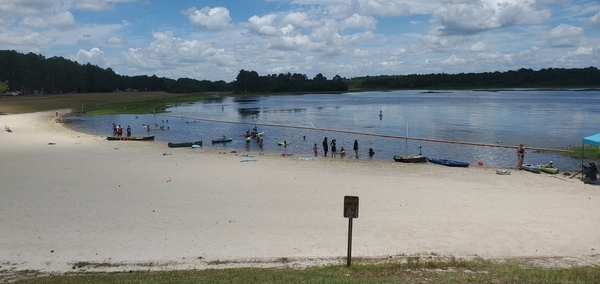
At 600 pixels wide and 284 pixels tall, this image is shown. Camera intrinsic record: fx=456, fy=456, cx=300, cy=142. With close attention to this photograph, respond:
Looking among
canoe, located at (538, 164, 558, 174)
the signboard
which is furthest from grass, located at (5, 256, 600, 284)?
canoe, located at (538, 164, 558, 174)

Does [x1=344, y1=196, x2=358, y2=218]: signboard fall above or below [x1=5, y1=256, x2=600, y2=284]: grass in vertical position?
above

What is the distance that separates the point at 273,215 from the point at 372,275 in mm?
6100

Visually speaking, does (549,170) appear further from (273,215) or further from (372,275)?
(372,275)

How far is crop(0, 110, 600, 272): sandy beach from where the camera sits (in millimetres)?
11297

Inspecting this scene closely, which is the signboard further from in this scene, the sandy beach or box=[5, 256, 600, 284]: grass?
the sandy beach

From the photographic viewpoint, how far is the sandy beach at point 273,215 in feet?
37.1

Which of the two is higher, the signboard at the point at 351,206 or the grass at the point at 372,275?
the signboard at the point at 351,206

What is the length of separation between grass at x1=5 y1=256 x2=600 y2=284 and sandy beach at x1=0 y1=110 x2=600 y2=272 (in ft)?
3.11

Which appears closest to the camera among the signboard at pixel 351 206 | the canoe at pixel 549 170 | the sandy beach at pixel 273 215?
the signboard at pixel 351 206

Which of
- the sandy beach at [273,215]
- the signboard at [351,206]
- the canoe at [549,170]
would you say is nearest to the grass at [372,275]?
the sandy beach at [273,215]

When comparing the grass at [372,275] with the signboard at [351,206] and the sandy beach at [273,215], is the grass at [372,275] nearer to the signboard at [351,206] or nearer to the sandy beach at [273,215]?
the sandy beach at [273,215]

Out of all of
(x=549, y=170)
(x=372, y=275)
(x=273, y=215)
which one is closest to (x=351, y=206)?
(x=372, y=275)

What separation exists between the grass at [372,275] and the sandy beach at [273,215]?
0.95m

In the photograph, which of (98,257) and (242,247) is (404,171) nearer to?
(242,247)
